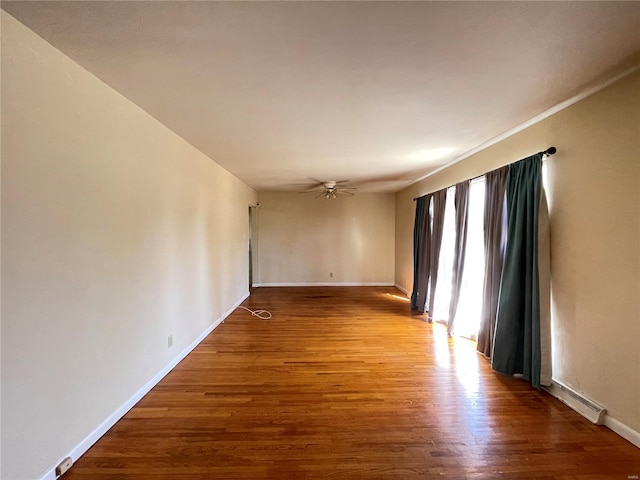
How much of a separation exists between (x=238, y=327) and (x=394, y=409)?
2.52 m

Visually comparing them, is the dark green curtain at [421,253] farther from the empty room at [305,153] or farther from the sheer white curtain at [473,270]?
the empty room at [305,153]

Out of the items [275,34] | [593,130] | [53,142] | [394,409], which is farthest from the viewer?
[394,409]

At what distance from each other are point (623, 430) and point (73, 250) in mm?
3575

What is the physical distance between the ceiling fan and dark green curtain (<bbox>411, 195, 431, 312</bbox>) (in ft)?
4.96

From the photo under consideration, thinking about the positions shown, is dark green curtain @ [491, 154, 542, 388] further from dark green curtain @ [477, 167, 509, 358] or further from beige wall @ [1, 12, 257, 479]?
beige wall @ [1, 12, 257, 479]

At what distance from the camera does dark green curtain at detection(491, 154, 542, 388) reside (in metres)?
2.32

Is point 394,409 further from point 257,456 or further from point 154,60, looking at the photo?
point 154,60

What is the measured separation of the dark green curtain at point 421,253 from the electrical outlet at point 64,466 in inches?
174

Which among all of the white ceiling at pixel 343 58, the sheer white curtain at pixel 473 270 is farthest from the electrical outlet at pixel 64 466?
the sheer white curtain at pixel 473 270

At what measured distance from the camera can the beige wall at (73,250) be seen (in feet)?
4.21

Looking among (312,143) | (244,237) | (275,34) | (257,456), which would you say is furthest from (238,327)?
(275,34)

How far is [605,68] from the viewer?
66.0 inches

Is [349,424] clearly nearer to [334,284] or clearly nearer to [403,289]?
[403,289]

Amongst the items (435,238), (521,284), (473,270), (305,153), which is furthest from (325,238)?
(521,284)
